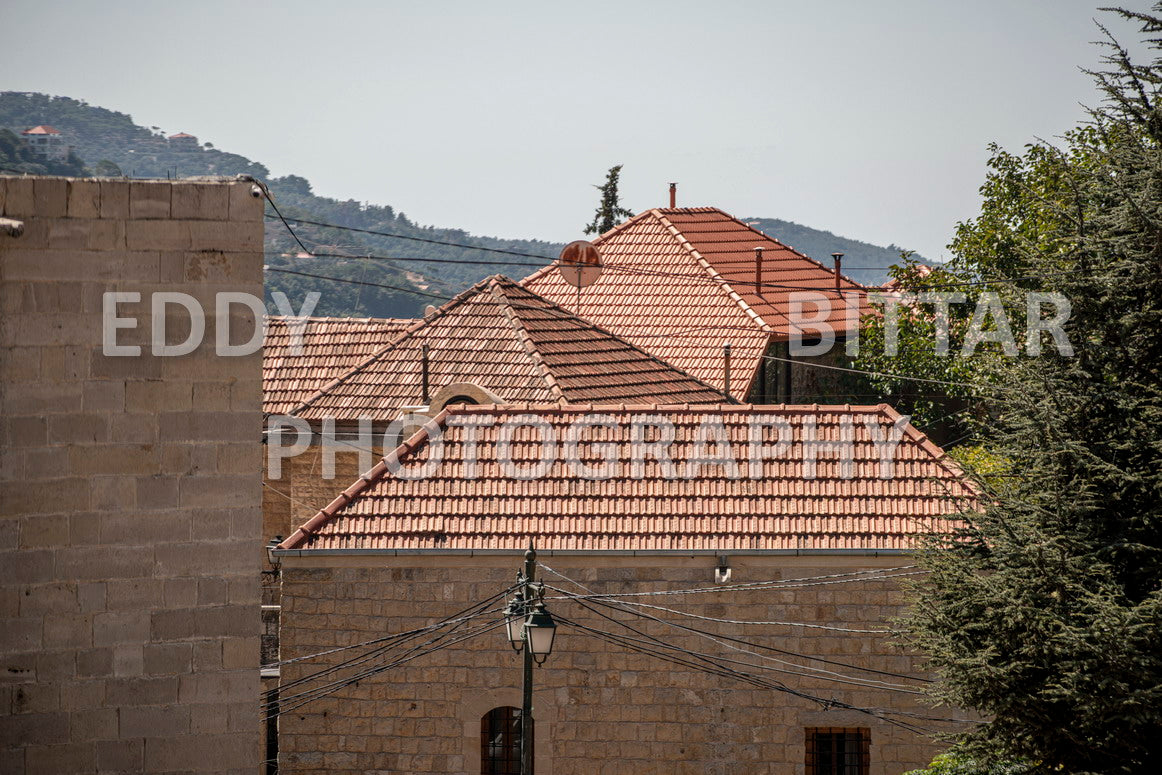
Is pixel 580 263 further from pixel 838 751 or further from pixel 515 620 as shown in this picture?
pixel 515 620

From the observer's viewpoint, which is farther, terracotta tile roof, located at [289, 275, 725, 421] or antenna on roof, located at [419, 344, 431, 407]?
antenna on roof, located at [419, 344, 431, 407]

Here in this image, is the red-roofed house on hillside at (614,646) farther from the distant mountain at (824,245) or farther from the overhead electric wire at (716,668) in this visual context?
the distant mountain at (824,245)

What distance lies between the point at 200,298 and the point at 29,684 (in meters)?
2.58

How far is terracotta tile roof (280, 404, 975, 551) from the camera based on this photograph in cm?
1348

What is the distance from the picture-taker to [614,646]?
43.7 ft

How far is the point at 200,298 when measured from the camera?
809 cm

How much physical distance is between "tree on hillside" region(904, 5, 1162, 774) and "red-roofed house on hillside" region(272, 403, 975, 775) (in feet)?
5.43

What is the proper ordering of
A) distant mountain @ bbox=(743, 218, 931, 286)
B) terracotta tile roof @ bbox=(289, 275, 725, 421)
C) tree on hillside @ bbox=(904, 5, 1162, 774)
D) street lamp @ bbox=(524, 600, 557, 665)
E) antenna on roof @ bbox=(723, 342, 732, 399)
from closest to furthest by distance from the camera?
tree on hillside @ bbox=(904, 5, 1162, 774) → street lamp @ bbox=(524, 600, 557, 665) → terracotta tile roof @ bbox=(289, 275, 725, 421) → antenna on roof @ bbox=(723, 342, 732, 399) → distant mountain @ bbox=(743, 218, 931, 286)

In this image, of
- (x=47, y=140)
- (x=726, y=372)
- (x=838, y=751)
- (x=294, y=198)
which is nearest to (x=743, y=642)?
(x=838, y=751)

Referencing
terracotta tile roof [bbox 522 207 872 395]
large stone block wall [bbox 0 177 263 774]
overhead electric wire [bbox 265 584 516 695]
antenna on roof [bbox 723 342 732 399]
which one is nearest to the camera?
large stone block wall [bbox 0 177 263 774]

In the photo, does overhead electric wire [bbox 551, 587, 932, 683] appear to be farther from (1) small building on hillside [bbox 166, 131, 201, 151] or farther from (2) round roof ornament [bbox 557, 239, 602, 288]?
(1) small building on hillside [bbox 166, 131, 201, 151]

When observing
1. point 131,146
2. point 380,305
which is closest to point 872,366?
point 380,305

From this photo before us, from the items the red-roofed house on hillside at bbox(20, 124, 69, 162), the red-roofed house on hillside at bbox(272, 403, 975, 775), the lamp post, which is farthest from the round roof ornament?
the red-roofed house on hillside at bbox(20, 124, 69, 162)

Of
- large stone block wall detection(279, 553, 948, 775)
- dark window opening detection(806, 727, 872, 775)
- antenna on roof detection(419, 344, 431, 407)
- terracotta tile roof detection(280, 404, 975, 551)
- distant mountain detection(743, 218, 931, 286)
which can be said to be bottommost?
dark window opening detection(806, 727, 872, 775)
